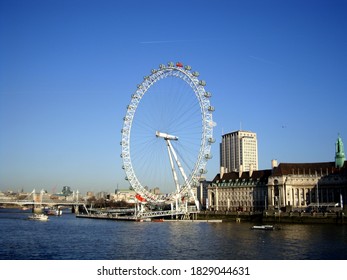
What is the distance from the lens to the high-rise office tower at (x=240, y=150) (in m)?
176

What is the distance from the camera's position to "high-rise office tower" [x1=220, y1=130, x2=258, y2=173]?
579 ft

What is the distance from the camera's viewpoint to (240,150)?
178m

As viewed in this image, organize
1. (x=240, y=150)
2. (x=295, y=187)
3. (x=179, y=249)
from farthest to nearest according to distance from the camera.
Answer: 1. (x=240, y=150)
2. (x=295, y=187)
3. (x=179, y=249)

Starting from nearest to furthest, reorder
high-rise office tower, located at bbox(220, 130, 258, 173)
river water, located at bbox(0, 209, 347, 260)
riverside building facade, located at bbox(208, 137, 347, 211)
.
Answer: river water, located at bbox(0, 209, 347, 260) < riverside building facade, located at bbox(208, 137, 347, 211) < high-rise office tower, located at bbox(220, 130, 258, 173)

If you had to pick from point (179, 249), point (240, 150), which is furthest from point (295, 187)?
point (240, 150)

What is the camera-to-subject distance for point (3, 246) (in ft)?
125

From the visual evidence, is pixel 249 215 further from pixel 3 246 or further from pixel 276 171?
pixel 3 246

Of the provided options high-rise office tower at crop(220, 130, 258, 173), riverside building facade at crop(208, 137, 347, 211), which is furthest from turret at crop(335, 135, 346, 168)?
high-rise office tower at crop(220, 130, 258, 173)

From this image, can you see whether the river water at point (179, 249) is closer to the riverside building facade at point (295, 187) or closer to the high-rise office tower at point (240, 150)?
the riverside building facade at point (295, 187)

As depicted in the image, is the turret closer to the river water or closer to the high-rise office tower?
the river water

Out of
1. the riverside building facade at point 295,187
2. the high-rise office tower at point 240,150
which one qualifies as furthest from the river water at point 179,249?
the high-rise office tower at point 240,150

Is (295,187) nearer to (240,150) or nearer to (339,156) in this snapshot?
(339,156)

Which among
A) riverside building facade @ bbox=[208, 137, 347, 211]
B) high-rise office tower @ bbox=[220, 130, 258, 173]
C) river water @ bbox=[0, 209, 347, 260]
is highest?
high-rise office tower @ bbox=[220, 130, 258, 173]
